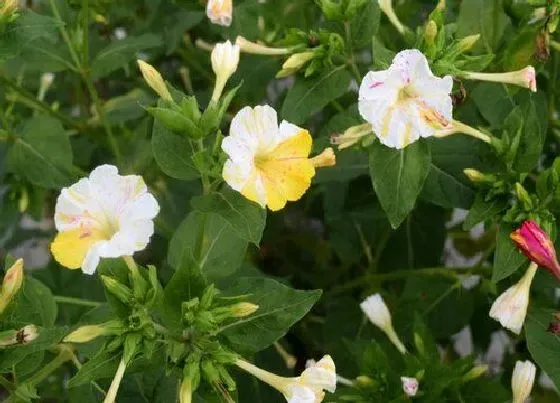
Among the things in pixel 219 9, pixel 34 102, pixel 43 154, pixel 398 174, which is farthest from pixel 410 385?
pixel 34 102

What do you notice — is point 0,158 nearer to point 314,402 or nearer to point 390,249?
point 390,249

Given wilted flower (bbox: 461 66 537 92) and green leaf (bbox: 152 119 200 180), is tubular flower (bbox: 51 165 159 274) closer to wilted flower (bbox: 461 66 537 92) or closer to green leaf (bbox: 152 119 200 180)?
green leaf (bbox: 152 119 200 180)

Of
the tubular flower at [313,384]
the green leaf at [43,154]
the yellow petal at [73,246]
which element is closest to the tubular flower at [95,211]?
the yellow petal at [73,246]

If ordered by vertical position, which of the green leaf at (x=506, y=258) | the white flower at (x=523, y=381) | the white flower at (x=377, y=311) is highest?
the green leaf at (x=506, y=258)

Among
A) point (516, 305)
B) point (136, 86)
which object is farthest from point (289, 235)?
point (516, 305)

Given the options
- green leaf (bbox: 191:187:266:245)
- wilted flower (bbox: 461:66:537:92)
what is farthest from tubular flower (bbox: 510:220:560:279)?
green leaf (bbox: 191:187:266:245)

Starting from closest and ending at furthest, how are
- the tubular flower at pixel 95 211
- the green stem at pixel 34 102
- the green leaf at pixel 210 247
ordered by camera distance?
the tubular flower at pixel 95 211 → the green leaf at pixel 210 247 → the green stem at pixel 34 102

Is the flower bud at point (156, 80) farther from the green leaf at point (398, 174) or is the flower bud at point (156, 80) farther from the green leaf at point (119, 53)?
the green leaf at point (119, 53)
